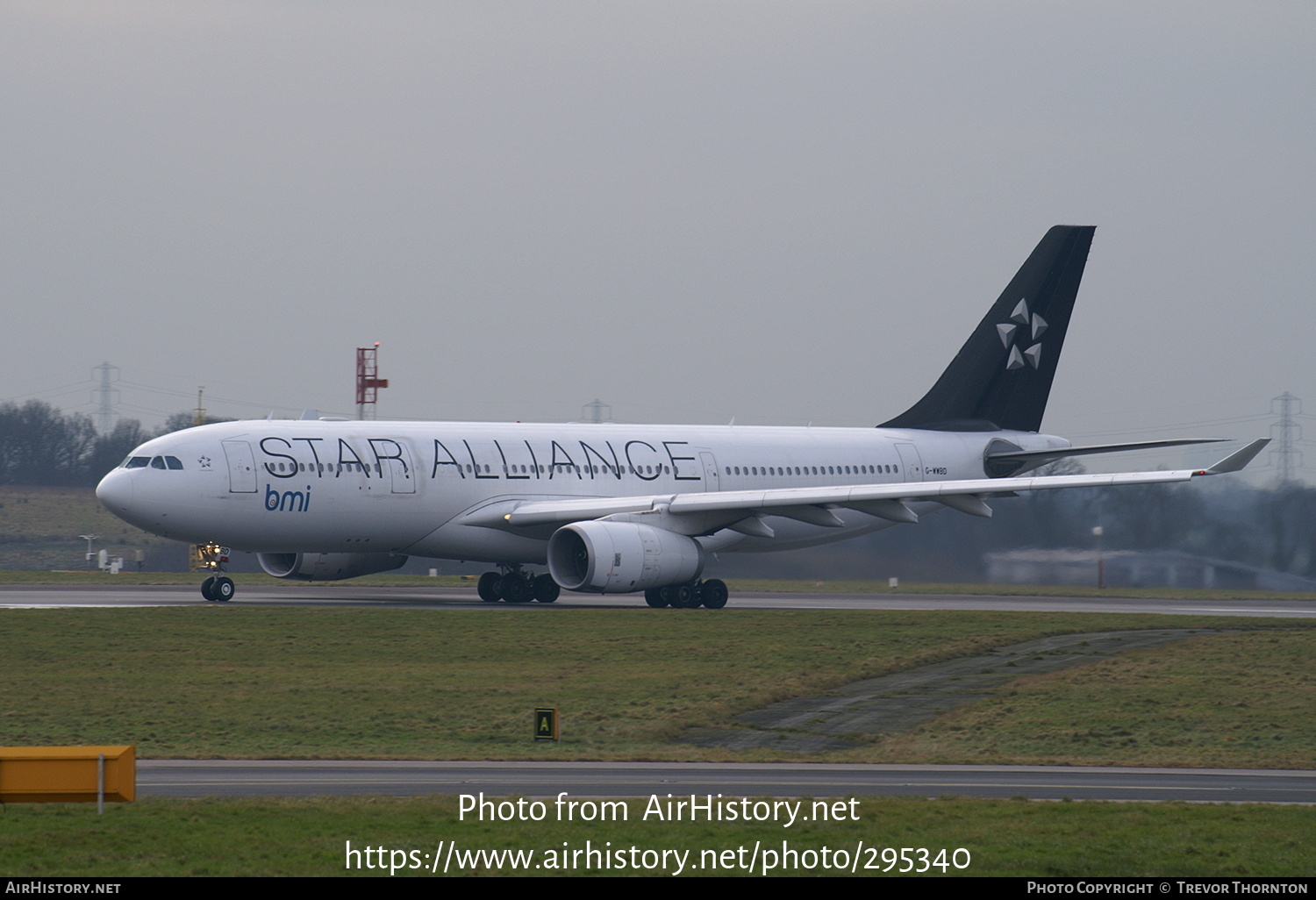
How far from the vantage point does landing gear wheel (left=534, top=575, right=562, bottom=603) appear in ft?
158

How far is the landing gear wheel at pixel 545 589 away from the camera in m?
48.2

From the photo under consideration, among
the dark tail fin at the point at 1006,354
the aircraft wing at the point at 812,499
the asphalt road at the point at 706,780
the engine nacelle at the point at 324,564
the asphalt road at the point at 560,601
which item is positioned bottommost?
the asphalt road at the point at 706,780

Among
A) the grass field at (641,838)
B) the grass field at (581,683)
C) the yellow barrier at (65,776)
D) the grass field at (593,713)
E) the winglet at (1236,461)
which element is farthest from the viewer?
the winglet at (1236,461)

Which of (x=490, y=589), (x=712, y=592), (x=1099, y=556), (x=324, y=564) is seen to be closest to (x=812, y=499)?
(x=712, y=592)

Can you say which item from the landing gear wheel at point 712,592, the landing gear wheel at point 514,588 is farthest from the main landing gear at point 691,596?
the landing gear wheel at point 514,588

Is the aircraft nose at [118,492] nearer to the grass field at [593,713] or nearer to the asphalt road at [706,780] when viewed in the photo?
the grass field at [593,713]

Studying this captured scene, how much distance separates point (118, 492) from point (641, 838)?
2830cm

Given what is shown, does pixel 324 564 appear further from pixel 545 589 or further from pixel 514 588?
pixel 545 589

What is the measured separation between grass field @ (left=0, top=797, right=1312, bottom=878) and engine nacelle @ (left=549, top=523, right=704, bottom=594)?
2439 centimetres

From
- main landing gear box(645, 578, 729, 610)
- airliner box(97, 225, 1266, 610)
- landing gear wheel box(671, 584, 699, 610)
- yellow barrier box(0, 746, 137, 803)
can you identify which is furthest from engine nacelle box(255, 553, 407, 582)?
yellow barrier box(0, 746, 137, 803)

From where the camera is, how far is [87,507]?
358 ft

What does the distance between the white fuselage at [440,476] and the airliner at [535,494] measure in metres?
0.05

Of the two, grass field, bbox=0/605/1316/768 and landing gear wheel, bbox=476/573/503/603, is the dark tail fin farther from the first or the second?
landing gear wheel, bbox=476/573/503/603

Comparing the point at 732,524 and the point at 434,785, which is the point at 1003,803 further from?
the point at 732,524
